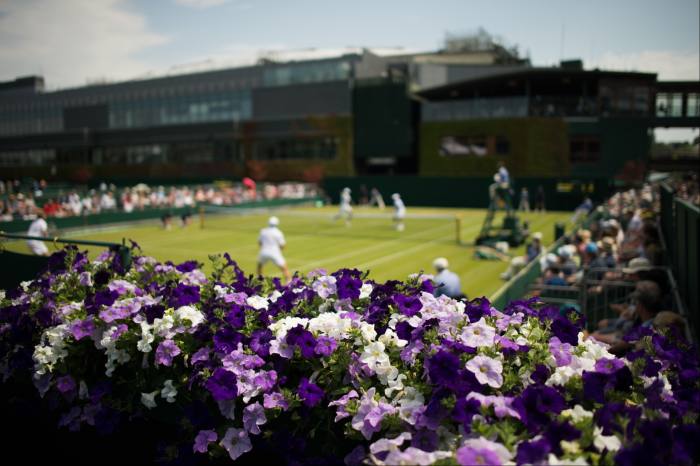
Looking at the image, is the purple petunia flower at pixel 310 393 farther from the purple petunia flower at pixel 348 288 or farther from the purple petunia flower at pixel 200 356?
the purple petunia flower at pixel 348 288

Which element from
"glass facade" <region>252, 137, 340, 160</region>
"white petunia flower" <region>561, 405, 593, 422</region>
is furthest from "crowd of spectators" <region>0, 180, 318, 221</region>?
"white petunia flower" <region>561, 405, 593, 422</region>

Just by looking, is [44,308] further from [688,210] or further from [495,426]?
[688,210]

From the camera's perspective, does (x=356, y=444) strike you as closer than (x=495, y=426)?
No

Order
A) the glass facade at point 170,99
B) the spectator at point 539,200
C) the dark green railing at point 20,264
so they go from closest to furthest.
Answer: the dark green railing at point 20,264 < the spectator at point 539,200 < the glass facade at point 170,99

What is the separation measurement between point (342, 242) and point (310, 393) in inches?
911

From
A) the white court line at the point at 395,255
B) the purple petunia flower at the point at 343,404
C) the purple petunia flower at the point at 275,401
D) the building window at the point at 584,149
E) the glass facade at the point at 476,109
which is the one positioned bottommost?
the white court line at the point at 395,255

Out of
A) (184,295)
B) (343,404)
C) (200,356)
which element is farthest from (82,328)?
(343,404)

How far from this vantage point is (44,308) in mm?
5086

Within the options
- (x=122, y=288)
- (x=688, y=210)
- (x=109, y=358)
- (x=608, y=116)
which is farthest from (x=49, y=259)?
(x=608, y=116)

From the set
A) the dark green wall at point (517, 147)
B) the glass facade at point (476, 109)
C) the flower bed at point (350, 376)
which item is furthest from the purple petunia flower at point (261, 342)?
the glass facade at point (476, 109)

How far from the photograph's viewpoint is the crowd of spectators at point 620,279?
7023mm

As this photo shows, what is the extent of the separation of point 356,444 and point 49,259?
4.51 metres

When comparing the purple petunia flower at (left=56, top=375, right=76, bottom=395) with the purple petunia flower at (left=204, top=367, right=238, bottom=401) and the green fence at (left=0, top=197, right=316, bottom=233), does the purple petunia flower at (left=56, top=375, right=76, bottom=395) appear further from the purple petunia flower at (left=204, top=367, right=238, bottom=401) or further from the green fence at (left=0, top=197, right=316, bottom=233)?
the green fence at (left=0, top=197, right=316, bottom=233)

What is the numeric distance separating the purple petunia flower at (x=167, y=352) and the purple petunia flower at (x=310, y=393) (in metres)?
1.12
